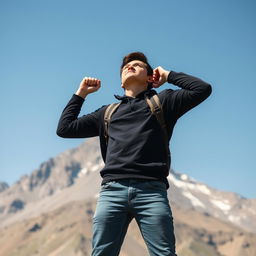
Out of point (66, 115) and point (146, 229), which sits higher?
point (66, 115)

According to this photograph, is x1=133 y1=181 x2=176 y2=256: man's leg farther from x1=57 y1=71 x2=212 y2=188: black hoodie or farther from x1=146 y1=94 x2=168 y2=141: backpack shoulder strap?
x1=146 y1=94 x2=168 y2=141: backpack shoulder strap

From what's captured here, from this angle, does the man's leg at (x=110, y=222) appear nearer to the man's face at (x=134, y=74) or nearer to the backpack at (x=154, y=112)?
the backpack at (x=154, y=112)

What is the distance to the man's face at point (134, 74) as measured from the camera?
6559mm

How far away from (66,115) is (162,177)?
1.80 metres

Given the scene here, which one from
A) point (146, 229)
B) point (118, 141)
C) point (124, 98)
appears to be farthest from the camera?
point (124, 98)

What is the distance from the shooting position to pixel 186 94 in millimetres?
6215

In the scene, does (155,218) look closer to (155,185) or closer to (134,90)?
(155,185)

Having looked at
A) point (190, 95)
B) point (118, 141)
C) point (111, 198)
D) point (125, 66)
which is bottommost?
point (111, 198)

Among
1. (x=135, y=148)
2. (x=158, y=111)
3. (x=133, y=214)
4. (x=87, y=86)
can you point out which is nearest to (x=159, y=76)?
(x=158, y=111)

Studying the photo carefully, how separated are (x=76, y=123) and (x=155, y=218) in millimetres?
1942

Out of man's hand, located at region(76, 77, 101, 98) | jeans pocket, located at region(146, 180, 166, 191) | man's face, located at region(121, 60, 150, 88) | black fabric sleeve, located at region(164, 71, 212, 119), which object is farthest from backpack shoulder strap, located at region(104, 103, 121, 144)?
jeans pocket, located at region(146, 180, 166, 191)

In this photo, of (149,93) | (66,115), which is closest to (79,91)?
(66,115)

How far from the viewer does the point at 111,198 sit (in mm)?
5789

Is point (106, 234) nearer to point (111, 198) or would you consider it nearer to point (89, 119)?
point (111, 198)
